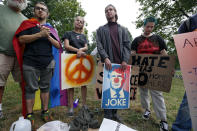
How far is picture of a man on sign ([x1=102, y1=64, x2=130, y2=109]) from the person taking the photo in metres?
2.02

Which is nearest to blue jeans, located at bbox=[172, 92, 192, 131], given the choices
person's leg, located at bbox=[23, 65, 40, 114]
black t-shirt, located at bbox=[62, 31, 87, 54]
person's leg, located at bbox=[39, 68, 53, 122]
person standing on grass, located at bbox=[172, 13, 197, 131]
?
person standing on grass, located at bbox=[172, 13, 197, 131]

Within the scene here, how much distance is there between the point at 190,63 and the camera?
1.21 metres

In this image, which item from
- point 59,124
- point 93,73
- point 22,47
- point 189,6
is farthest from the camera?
point 189,6

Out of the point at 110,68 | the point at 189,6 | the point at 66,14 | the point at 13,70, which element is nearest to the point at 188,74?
the point at 110,68

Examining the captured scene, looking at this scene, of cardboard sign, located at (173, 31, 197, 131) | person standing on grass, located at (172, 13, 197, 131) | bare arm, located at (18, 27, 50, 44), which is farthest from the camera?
bare arm, located at (18, 27, 50, 44)

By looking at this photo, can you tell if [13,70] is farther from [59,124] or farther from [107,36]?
[107,36]

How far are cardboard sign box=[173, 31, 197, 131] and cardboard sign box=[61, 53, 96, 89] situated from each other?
1.64 m

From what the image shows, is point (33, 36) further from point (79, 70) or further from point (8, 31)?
point (79, 70)

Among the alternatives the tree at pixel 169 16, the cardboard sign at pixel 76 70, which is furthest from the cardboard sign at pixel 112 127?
the tree at pixel 169 16

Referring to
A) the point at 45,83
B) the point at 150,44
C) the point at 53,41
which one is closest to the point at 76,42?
the point at 53,41

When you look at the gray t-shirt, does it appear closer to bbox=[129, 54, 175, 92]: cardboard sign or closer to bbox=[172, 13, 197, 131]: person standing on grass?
bbox=[129, 54, 175, 92]: cardboard sign

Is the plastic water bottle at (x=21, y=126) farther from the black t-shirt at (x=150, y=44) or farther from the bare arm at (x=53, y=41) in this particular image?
the black t-shirt at (x=150, y=44)

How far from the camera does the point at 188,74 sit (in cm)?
122

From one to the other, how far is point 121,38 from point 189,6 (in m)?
10.7
